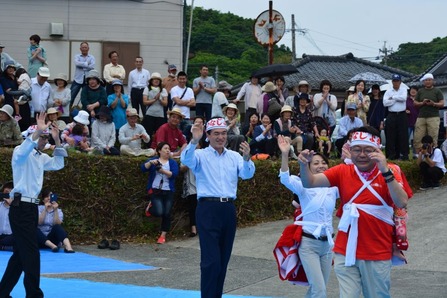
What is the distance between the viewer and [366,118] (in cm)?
1967

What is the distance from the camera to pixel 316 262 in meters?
8.59

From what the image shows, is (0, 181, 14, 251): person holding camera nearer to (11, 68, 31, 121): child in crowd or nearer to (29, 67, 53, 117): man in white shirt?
(11, 68, 31, 121): child in crowd

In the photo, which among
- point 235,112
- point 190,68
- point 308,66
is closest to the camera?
point 235,112

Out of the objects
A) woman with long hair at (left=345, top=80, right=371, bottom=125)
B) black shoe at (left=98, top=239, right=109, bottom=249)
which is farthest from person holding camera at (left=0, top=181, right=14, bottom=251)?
woman with long hair at (left=345, top=80, right=371, bottom=125)

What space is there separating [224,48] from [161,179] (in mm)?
38555

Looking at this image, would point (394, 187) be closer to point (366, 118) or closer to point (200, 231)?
point (200, 231)

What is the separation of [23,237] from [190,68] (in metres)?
40.1

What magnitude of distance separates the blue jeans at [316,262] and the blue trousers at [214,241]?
2.84 ft

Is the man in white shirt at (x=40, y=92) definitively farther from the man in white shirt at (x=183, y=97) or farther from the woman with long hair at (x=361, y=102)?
the woman with long hair at (x=361, y=102)

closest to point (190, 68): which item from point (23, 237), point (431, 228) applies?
point (431, 228)

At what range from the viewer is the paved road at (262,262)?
11.5m

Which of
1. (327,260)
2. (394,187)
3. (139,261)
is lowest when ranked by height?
(139,261)

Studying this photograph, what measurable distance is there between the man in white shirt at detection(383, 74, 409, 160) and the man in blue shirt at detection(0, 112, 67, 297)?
10668mm

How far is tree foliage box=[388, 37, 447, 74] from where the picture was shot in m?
58.9
